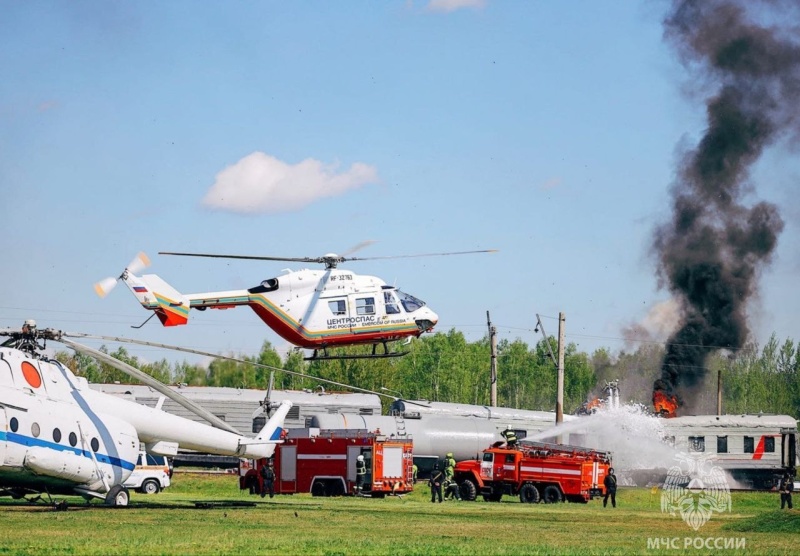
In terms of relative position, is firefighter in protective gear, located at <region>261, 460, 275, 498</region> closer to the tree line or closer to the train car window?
the train car window

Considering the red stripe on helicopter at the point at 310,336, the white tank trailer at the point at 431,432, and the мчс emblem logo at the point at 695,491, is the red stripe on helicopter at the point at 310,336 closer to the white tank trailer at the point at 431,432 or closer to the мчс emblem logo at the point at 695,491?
the white tank trailer at the point at 431,432

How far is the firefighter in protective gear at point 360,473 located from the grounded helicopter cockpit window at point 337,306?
5.20m

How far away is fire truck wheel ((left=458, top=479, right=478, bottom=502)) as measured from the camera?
137 feet

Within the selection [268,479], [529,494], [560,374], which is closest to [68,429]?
[268,479]

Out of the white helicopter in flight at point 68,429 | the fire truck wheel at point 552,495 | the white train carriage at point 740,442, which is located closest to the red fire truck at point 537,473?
the fire truck wheel at point 552,495

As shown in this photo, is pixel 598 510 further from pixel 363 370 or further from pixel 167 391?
pixel 363 370

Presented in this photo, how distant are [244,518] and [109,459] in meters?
3.85

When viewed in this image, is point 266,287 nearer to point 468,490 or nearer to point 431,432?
point 468,490

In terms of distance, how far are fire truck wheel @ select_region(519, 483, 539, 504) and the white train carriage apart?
20.5 metres

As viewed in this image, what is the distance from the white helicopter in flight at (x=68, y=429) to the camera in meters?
26.4

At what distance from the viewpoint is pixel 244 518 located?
28109 millimetres

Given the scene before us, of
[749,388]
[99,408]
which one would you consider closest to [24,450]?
[99,408]

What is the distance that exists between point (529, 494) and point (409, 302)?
8.12 metres

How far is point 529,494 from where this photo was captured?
131ft
